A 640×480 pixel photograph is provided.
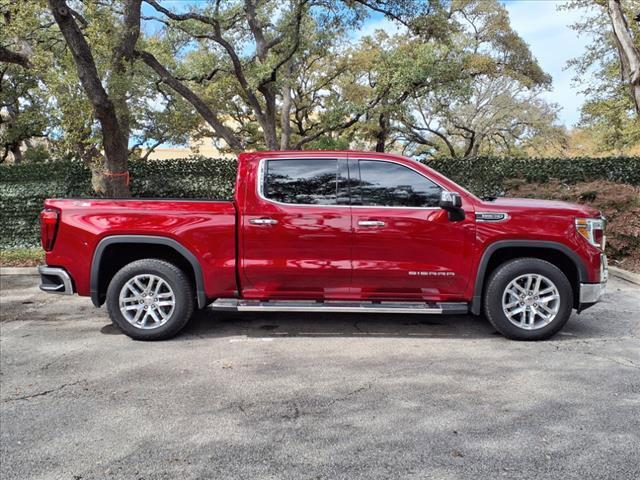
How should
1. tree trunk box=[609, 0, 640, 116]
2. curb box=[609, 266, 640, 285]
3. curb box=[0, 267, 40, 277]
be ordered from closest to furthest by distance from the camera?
curb box=[609, 266, 640, 285]
curb box=[0, 267, 40, 277]
tree trunk box=[609, 0, 640, 116]

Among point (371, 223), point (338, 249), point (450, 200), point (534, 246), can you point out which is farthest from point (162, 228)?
point (534, 246)

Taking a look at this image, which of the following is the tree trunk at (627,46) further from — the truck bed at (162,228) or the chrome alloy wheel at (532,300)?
the truck bed at (162,228)

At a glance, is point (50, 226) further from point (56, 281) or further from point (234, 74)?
point (234, 74)

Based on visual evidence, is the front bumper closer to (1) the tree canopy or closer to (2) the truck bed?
(2) the truck bed

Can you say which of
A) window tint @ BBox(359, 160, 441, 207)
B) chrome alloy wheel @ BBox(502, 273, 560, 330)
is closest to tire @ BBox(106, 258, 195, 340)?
window tint @ BBox(359, 160, 441, 207)

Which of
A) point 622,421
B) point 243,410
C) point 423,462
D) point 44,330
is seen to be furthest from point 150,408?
point 622,421

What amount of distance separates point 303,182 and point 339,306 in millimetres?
1336

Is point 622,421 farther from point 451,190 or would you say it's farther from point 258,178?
point 258,178

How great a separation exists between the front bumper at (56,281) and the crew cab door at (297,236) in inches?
71.4

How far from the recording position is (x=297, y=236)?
15.8ft

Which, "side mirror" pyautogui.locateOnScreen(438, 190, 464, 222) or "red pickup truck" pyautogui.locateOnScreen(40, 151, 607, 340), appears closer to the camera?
"side mirror" pyautogui.locateOnScreen(438, 190, 464, 222)

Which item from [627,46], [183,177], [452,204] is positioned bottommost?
[452,204]

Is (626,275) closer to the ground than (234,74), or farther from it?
closer to the ground

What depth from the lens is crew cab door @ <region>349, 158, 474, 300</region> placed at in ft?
15.7
